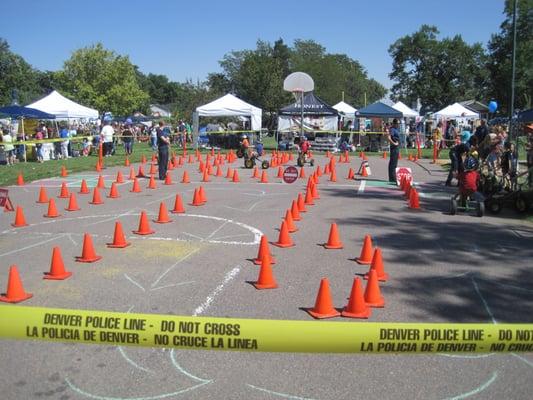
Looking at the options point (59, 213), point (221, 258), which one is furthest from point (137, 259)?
point (59, 213)

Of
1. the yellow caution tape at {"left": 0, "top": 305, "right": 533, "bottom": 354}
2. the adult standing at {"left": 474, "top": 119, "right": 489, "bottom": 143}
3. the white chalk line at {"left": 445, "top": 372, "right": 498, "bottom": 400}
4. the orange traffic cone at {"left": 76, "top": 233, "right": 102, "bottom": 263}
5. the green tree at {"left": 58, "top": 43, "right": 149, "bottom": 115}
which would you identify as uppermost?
the green tree at {"left": 58, "top": 43, "right": 149, "bottom": 115}

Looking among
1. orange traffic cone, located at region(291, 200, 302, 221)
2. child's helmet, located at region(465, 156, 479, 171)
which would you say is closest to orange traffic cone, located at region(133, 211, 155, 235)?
orange traffic cone, located at region(291, 200, 302, 221)

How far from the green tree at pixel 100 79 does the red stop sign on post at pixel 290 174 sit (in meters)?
46.5

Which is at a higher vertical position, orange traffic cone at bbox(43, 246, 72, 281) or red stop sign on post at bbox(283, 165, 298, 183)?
red stop sign on post at bbox(283, 165, 298, 183)

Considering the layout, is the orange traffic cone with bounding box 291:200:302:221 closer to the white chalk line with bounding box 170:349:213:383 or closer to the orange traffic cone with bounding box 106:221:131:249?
the orange traffic cone with bounding box 106:221:131:249

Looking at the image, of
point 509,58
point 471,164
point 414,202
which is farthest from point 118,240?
point 509,58

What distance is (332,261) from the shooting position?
741cm

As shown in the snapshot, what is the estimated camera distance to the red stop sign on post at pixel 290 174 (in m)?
15.4

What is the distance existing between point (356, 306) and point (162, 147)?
A: 12.2m

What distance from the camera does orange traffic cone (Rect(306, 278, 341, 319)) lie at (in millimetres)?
5242

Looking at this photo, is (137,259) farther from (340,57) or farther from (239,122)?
(340,57)

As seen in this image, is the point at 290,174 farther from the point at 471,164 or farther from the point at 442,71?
the point at 442,71

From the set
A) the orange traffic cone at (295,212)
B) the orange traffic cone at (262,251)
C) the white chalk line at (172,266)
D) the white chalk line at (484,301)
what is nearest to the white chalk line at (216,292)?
the orange traffic cone at (262,251)

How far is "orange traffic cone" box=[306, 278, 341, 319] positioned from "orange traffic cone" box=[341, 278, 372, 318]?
0.37 feet
